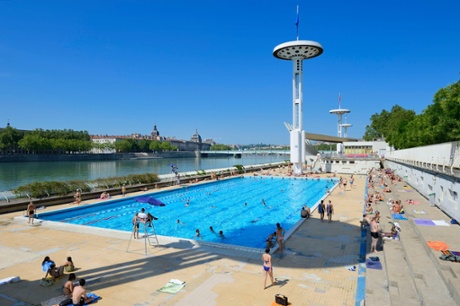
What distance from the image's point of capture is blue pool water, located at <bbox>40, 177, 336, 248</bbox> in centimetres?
1678

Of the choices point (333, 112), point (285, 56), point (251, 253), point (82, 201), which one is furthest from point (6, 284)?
point (333, 112)

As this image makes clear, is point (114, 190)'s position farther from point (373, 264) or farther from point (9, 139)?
point (9, 139)

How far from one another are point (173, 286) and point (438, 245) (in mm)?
8548

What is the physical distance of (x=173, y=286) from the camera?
791 cm

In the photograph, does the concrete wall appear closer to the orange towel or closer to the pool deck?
the pool deck

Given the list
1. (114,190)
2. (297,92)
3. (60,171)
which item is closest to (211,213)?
(114,190)

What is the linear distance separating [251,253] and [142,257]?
390 cm

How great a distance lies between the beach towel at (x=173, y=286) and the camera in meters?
7.68

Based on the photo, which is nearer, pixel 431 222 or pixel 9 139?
pixel 431 222

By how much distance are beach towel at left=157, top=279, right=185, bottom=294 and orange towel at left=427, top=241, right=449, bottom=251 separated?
806 centimetres

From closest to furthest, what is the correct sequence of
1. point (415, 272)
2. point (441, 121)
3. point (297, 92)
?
point (415, 272)
point (441, 121)
point (297, 92)

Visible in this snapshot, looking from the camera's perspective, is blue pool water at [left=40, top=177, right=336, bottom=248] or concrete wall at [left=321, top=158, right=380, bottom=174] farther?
concrete wall at [left=321, top=158, right=380, bottom=174]

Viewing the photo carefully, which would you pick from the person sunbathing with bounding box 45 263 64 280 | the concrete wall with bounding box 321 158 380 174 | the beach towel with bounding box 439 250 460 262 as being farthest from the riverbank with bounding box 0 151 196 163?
the beach towel with bounding box 439 250 460 262

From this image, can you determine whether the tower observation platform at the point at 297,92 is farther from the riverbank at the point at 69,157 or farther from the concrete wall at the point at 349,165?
the riverbank at the point at 69,157
